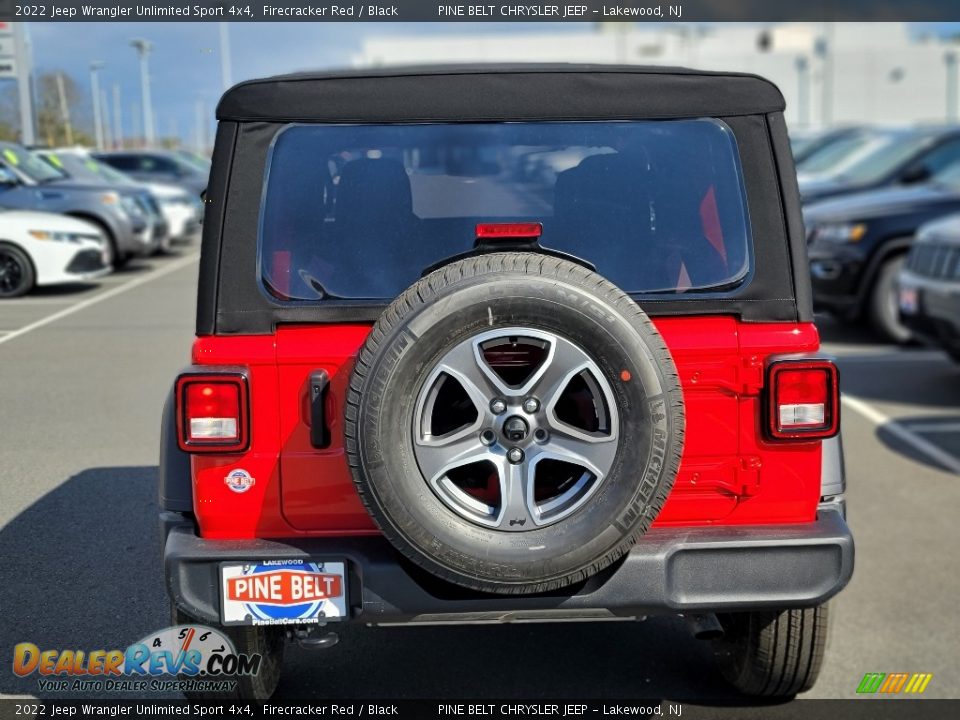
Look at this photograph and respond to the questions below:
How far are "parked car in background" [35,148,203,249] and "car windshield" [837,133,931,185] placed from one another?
7.66m

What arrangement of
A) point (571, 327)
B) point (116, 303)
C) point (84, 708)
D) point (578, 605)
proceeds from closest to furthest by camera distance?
point (571, 327) < point (578, 605) < point (84, 708) < point (116, 303)

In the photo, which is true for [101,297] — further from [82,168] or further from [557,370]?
[557,370]

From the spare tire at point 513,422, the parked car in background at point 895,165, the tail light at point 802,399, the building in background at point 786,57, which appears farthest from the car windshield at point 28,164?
the building in background at point 786,57

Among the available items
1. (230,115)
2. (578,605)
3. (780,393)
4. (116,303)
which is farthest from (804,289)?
(116,303)

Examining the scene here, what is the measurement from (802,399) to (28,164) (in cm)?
1045

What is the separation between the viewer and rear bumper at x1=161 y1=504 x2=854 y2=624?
3.13 m

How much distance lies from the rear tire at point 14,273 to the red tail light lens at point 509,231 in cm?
612

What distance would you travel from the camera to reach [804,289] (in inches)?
131

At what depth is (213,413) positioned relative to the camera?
320 centimetres

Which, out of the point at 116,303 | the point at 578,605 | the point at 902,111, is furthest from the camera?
the point at 902,111

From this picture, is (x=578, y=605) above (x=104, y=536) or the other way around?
above

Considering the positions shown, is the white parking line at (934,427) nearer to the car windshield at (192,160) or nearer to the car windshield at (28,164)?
the car windshield at (28,164)

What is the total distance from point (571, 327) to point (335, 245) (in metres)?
0.79

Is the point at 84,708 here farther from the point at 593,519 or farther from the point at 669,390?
the point at 669,390
